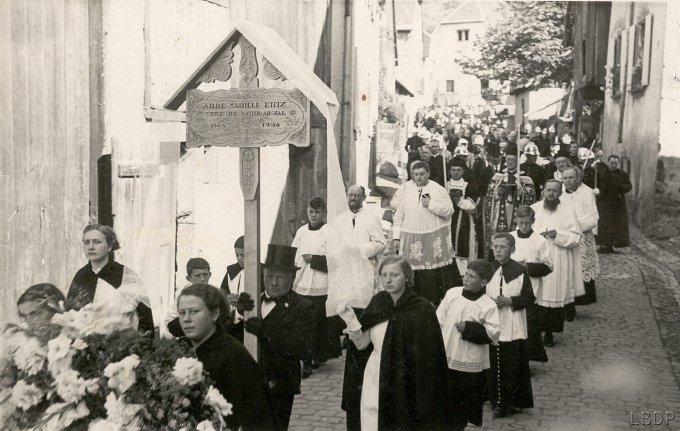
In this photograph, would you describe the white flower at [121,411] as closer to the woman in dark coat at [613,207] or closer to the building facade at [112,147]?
the building facade at [112,147]

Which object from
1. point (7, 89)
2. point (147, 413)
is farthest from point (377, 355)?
point (7, 89)

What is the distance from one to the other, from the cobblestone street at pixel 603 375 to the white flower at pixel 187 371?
9.92 feet

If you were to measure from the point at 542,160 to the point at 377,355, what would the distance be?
9.74 meters

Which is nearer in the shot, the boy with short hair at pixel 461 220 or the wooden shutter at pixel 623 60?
the boy with short hair at pixel 461 220

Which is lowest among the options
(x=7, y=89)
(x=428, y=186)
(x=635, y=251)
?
(x=635, y=251)

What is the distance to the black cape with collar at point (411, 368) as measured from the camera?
17.3ft

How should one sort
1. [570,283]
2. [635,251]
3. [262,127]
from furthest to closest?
[635,251], [570,283], [262,127]

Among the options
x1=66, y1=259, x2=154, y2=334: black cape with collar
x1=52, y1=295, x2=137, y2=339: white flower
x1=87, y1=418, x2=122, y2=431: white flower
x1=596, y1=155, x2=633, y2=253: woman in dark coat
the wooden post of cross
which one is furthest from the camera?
x1=596, y1=155, x2=633, y2=253: woman in dark coat

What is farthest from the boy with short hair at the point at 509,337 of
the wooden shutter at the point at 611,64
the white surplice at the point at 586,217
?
the wooden shutter at the point at 611,64

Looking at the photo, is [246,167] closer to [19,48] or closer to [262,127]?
[262,127]

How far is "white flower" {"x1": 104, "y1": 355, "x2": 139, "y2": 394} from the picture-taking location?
358 centimetres

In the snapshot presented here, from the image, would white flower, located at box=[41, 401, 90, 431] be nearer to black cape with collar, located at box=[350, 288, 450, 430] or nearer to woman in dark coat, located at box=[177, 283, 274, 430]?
woman in dark coat, located at box=[177, 283, 274, 430]

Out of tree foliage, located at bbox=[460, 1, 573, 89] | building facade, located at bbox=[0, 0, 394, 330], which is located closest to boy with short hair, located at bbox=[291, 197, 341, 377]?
building facade, located at bbox=[0, 0, 394, 330]

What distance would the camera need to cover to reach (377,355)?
17.7 feet
